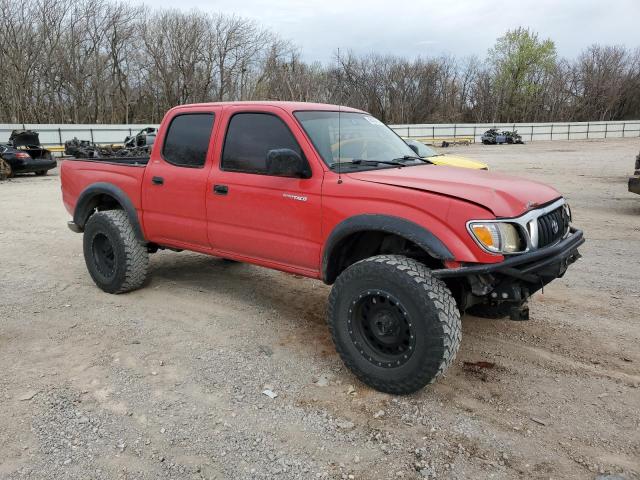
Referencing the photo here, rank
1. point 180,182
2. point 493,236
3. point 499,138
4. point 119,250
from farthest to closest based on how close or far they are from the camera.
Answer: point 499,138 → point 119,250 → point 180,182 → point 493,236

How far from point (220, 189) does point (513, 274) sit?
2494 mm

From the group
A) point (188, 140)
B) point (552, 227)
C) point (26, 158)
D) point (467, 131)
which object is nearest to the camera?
point (552, 227)

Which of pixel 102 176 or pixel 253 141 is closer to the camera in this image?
pixel 253 141

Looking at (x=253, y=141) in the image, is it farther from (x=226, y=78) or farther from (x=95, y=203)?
(x=226, y=78)

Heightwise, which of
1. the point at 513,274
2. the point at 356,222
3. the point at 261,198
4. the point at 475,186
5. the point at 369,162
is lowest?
the point at 513,274

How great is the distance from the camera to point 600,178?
17.3m

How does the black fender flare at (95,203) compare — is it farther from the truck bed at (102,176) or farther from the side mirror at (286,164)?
the side mirror at (286,164)

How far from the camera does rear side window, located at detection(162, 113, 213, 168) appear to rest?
15.8 ft

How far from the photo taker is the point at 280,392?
3686 mm

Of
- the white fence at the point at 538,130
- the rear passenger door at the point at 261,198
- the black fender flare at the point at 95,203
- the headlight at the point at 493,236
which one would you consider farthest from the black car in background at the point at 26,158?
the white fence at the point at 538,130

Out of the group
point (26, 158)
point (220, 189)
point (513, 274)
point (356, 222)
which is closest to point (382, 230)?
point (356, 222)

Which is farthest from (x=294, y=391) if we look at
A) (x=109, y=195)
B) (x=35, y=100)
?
(x=35, y=100)

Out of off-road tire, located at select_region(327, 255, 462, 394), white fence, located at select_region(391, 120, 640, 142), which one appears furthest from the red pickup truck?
white fence, located at select_region(391, 120, 640, 142)

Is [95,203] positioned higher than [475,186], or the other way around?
[475,186]
